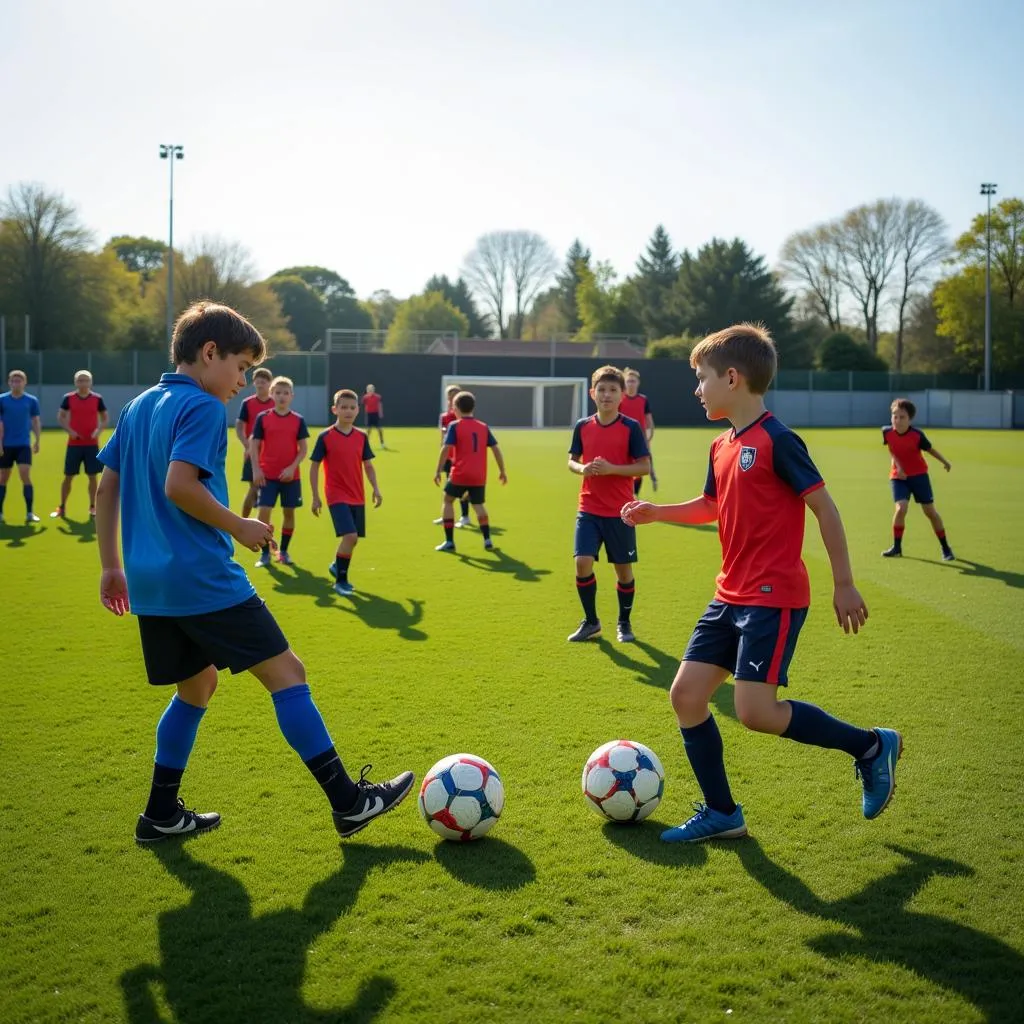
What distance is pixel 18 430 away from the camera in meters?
14.3

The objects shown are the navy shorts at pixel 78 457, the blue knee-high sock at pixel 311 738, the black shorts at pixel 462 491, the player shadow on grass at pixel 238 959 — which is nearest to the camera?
the player shadow on grass at pixel 238 959

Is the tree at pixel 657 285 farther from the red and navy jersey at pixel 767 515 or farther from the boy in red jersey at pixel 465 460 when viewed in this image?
the red and navy jersey at pixel 767 515

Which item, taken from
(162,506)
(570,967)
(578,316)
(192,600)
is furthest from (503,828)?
(578,316)

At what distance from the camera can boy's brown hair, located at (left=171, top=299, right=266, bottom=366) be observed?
3857 millimetres

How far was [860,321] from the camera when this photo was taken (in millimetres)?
71000

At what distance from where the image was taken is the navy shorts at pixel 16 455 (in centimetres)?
1445

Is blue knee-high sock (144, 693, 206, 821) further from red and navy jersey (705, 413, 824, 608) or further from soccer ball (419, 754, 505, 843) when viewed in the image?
red and navy jersey (705, 413, 824, 608)

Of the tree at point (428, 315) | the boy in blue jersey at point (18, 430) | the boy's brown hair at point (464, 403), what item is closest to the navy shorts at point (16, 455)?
the boy in blue jersey at point (18, 430)

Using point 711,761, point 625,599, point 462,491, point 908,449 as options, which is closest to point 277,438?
point 462,491

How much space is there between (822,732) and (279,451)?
26.3ft

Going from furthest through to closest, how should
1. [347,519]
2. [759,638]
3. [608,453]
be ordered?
[347,519], [608,453], [759,638]

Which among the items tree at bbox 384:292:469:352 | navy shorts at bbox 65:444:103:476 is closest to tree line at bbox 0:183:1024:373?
tree at bbox 384:292:469:352

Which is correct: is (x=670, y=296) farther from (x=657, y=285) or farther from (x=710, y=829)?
(x=710, y=829)

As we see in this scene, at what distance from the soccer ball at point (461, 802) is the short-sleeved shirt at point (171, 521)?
3.56 feet
